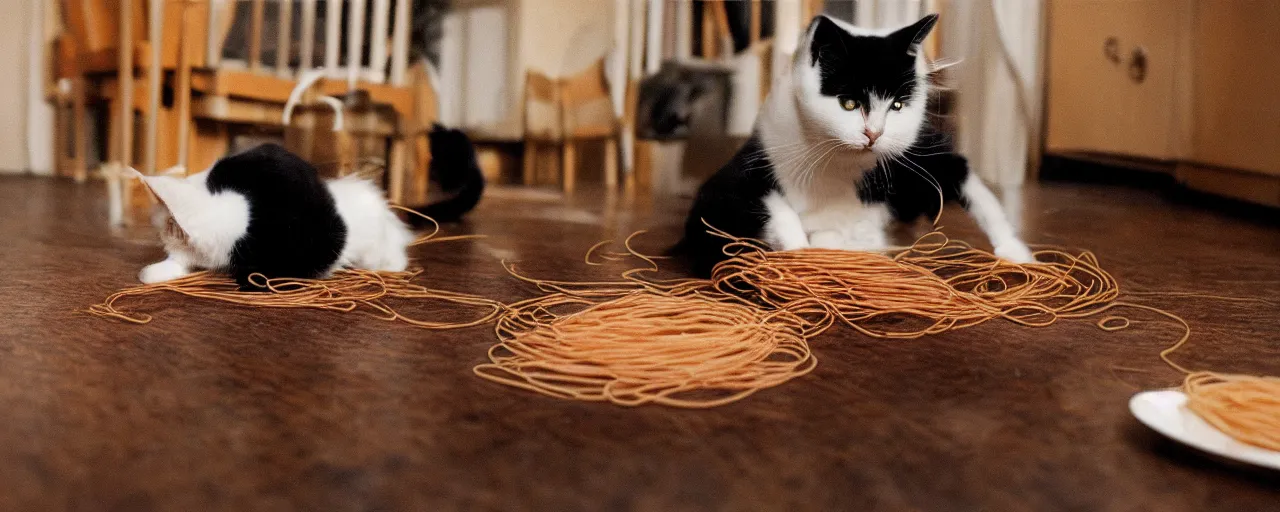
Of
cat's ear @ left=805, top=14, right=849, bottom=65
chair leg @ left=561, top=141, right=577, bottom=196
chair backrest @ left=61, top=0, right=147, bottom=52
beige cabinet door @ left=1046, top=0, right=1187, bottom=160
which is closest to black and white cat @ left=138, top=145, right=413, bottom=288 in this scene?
cat's ear @ left=805, top=14, right=849, bottom=65

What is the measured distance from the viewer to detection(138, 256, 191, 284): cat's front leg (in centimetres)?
A: 105

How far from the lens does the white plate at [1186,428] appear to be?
550 mm

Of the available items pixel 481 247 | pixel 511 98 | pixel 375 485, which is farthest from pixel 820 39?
pixel 511 98

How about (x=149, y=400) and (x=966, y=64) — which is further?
(x=966, y=64)

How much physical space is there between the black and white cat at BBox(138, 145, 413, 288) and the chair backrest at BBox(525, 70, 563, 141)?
2356 millimetres

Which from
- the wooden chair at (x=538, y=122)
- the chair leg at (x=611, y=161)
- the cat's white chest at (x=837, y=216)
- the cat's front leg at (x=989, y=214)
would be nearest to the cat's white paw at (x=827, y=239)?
the cat's white chest at (x=837, y=216)

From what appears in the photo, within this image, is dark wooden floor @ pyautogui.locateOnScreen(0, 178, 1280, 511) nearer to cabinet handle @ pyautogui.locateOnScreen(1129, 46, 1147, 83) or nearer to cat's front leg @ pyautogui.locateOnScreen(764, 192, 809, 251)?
cat's front leg @ pyautogui.locateOnScreen(764, 192, 809, 251)

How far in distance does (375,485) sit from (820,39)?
78 centimetres

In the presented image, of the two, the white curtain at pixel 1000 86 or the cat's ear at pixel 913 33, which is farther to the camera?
the white curtain at pixel 1000 86

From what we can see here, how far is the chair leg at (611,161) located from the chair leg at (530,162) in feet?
0.86

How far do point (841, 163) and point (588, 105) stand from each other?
2.27 meters

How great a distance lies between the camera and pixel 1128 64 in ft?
9.13

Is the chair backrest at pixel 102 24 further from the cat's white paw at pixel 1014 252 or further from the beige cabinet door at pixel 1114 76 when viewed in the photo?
the beige cabinet door at pixel 1114 76

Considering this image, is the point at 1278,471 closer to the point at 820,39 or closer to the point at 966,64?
the point at 820,39
